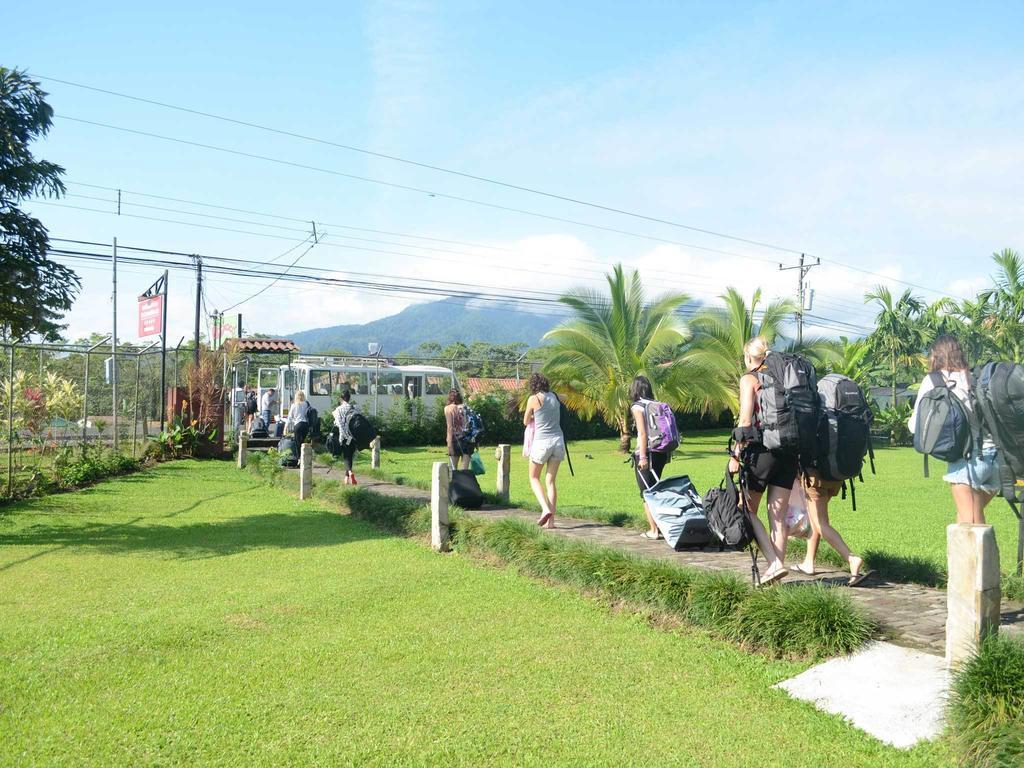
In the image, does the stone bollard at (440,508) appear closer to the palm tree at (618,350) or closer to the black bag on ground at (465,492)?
the black bag on ground at (465,492)

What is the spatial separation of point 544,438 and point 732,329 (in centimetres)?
1931

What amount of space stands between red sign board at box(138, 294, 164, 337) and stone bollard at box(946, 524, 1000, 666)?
2216 centimetres

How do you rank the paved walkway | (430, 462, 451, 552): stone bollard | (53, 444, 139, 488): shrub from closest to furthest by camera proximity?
the paved walkway → (430, 462, 451, 552): stone bollard → (53, 444, 139, 488): shrub

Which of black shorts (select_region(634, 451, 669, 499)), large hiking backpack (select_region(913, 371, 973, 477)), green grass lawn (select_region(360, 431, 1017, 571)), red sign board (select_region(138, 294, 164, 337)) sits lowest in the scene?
green grass lawn (select_region(360, 431, 1017, 571))

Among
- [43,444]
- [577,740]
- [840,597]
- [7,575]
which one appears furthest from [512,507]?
[43,444]

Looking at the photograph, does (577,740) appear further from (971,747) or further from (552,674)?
(971,747)

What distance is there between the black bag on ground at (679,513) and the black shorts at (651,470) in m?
0.66

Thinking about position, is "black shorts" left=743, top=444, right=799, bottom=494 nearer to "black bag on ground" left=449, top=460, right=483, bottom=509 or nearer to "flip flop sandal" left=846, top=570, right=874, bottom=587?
"flip flop sandal" left=846, top=570, right=874, bottom=587

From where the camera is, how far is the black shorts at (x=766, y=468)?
5734mm

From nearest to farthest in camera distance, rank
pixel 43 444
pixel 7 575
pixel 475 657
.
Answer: pixel 475 657 → pixel 7 575 → pixel 43 444

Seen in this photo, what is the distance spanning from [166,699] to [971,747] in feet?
12.6

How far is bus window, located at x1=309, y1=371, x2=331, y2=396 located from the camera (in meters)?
26.8

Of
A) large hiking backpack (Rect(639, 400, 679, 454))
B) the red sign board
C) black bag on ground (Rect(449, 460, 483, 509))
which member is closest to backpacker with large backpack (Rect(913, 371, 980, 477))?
large hiking backpack (Rect(639, 400, 679, 454))

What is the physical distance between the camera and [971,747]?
3.52m
